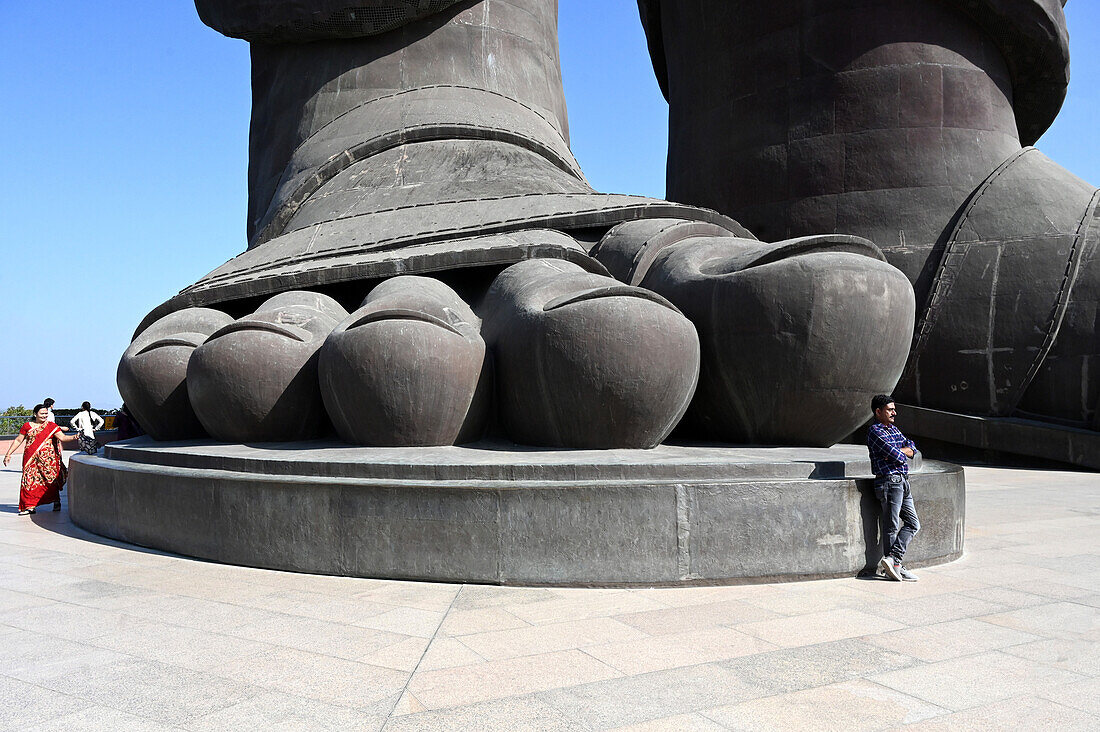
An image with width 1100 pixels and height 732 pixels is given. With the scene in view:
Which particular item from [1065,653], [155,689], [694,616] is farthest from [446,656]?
[1065,653]

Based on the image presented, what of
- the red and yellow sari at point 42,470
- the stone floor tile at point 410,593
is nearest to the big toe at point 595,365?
the stone floor tile at point 410,593

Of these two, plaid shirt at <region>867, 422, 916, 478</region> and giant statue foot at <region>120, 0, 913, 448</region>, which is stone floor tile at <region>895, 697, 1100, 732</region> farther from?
giant statue foot at <region>120, 0, 913, 448</region>

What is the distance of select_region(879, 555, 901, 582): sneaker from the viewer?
4.05 meters

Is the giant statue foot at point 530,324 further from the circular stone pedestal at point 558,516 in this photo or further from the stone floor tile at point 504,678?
the stone floor tile at point 504,678

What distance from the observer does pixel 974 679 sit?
273cm

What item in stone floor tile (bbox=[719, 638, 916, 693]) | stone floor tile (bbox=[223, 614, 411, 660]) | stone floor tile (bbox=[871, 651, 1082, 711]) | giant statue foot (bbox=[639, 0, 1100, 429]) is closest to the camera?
stone floor tile (bbox=[871, 651, 1082, 711])

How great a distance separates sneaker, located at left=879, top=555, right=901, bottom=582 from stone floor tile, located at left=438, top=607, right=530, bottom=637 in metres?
1.73

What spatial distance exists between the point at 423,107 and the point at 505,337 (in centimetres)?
501

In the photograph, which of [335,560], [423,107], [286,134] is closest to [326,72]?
[286,134]

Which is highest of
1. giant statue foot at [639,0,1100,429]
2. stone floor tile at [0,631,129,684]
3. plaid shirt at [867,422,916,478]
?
giant statue foot at [639,0,1100,429]

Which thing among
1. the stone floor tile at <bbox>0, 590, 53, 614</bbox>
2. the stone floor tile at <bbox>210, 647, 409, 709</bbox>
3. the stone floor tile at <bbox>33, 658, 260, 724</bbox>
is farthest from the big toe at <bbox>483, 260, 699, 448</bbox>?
the stone floor tile at <bbox>0, 590, 53, 614</bbox>

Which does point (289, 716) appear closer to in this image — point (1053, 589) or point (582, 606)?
point (582, 606)

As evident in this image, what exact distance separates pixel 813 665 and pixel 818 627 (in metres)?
0.46

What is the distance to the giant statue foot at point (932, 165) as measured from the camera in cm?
909
